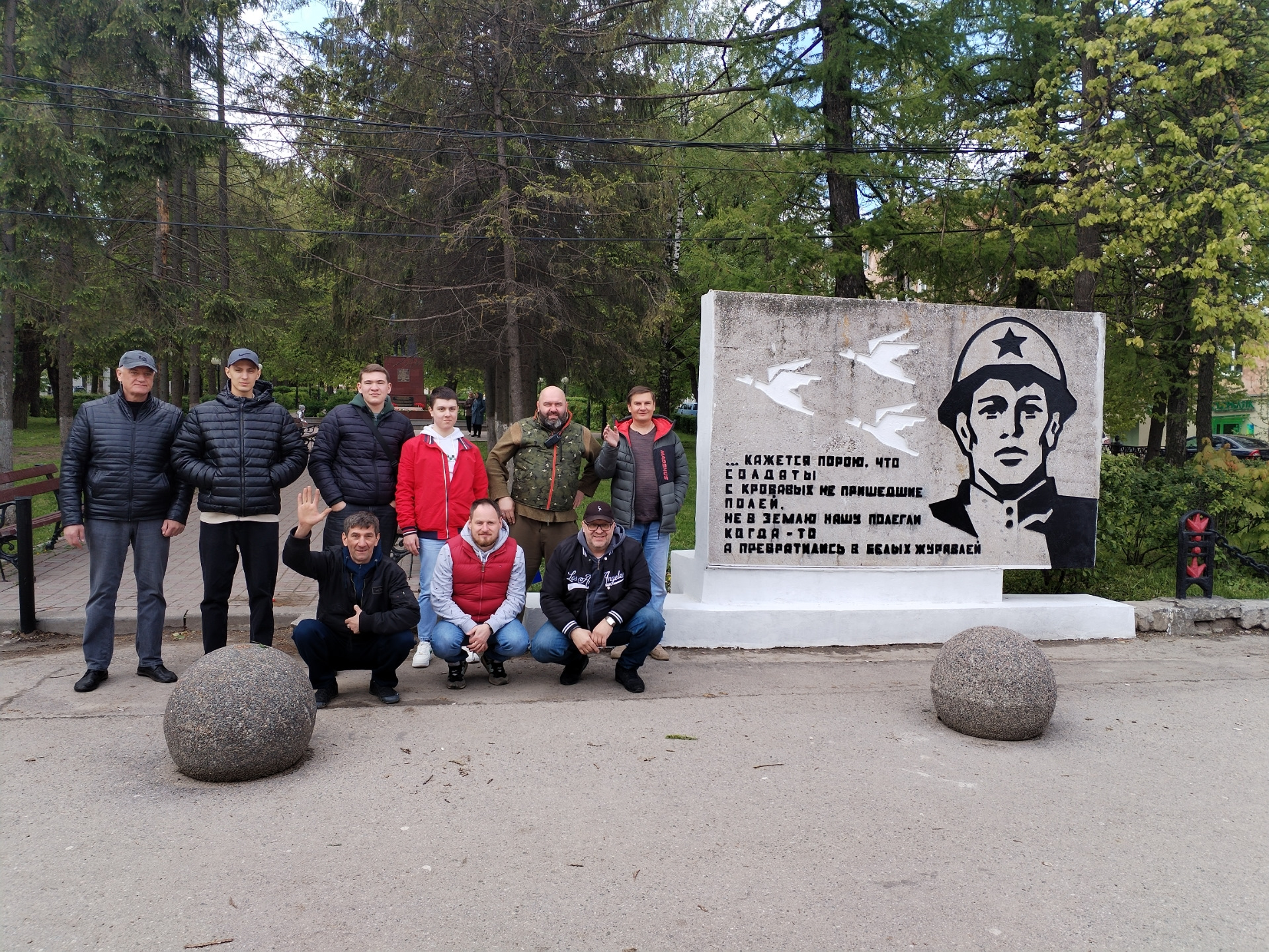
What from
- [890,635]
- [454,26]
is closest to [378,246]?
[454,26]

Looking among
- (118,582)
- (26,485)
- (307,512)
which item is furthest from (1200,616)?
(26,485)

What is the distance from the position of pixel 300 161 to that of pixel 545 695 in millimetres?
18371

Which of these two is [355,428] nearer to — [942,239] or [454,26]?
[942,239]

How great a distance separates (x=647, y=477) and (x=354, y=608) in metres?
2.43

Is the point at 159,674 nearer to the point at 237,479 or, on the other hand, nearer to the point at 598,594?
the point at 237,479

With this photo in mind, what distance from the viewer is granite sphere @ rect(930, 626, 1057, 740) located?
537cm

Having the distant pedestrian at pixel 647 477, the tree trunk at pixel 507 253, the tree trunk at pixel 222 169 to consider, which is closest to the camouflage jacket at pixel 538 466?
the distant pedestrian at pixel 647 477

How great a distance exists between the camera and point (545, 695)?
612 centimetres

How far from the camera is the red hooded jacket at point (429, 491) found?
6.63 m

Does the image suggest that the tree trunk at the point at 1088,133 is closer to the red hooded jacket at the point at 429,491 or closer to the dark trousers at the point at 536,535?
the dark trousers at the point at 536,535

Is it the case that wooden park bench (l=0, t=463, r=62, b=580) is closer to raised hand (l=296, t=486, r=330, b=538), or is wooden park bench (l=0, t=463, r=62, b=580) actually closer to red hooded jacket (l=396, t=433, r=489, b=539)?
red hooded jacket (l=396, t=433, r=489, b=539)

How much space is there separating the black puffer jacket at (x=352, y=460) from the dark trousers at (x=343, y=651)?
1129 mm

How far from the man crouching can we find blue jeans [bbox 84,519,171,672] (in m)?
1.18

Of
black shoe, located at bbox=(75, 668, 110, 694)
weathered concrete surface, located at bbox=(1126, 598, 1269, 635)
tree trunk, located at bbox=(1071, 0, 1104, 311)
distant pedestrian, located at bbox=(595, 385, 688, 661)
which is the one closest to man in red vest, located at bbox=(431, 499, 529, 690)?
distant pedestrian, located at bbox=(595, 385, 688, 661)
